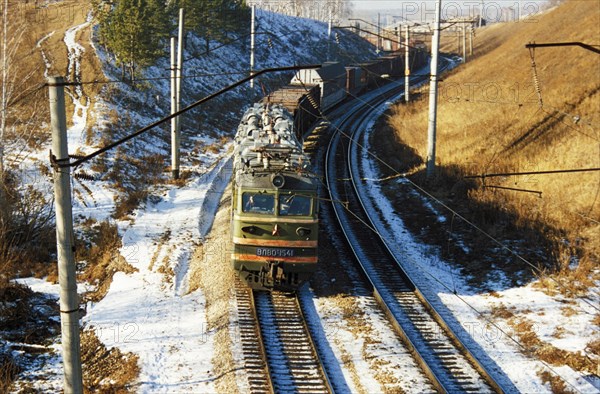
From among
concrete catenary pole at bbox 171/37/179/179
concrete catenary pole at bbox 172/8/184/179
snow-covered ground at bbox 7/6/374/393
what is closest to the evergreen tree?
snow-covered ground at bbox 7/6/374/393

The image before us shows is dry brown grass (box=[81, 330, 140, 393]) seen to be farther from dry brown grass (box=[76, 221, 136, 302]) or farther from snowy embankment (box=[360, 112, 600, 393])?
snowy embankment (box=[360, 112, 600, 393])

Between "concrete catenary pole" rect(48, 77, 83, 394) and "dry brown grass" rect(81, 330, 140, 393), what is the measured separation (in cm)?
314

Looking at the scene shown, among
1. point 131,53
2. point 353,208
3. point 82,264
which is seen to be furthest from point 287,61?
point 82,264

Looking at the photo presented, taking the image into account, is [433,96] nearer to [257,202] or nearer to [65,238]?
[257,202]

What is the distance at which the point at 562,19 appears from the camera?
204 ft

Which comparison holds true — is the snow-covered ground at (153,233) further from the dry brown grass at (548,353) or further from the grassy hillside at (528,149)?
the grassy hillside at (528,149)

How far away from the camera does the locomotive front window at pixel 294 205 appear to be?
14.3 metres

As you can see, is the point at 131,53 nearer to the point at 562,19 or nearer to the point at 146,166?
the point at 146,166

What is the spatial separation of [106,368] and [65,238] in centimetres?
517

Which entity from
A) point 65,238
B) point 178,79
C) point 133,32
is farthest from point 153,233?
point 133,32

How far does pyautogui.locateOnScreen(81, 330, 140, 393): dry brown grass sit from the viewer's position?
38.5 feet

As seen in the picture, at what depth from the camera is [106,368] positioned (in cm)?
1253

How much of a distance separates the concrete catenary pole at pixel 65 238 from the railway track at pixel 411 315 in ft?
17.0

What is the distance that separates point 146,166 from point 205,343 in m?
18.0
